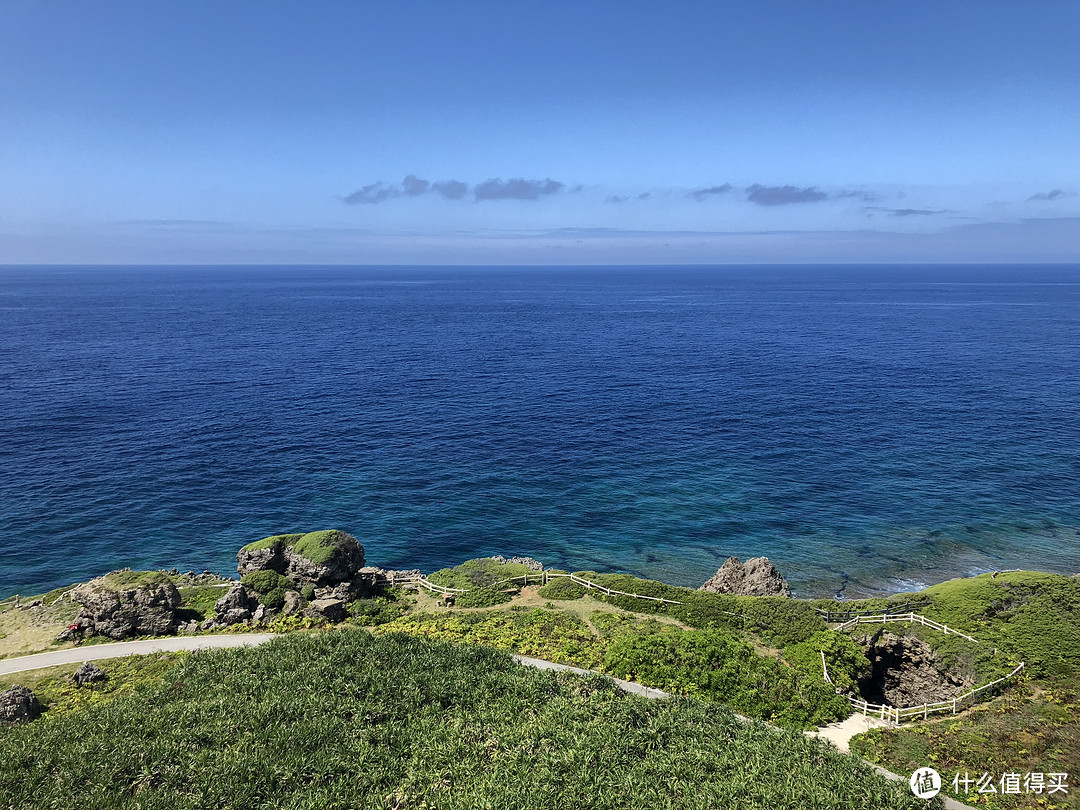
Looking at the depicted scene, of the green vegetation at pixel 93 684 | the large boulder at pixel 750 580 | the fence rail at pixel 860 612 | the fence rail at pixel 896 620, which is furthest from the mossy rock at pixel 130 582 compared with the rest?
the fence rail at pixel 896 620

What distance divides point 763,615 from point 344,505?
4082 cm

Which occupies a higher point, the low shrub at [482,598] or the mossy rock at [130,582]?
the mossy rock at [130,582]

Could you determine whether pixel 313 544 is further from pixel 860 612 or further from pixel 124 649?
pixel 860 612

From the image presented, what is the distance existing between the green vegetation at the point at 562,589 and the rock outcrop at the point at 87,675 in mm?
24730

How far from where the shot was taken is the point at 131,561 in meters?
50.6

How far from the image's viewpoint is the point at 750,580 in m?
40.7

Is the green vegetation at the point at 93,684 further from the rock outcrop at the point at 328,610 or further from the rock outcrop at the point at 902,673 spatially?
the rock outcrop at the point at 902,673

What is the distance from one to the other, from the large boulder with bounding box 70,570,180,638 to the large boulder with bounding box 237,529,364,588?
5248mm

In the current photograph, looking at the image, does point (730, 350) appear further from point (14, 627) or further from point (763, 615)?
point (14, 627)

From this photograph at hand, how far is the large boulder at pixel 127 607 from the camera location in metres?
35.4

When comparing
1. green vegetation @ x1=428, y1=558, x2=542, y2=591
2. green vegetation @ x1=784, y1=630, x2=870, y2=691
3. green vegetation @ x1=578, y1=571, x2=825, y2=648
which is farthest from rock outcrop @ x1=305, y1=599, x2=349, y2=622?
green vegetation @ x1=784, y1=630, x2=870, y2=691

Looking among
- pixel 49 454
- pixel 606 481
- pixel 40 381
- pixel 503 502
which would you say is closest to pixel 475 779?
pixel 503 502

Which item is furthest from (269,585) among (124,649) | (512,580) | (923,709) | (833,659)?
(923,709)

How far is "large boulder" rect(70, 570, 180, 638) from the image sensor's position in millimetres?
35438
